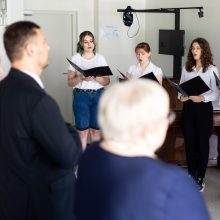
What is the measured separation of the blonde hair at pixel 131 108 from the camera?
3.69 feet

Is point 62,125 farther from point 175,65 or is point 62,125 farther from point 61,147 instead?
point 175,65

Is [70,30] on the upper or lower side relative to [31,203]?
upper

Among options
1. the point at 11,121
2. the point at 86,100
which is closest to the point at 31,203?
the point at 11,121

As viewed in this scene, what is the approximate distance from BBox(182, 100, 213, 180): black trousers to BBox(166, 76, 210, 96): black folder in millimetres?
125

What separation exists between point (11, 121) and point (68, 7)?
17.4ft

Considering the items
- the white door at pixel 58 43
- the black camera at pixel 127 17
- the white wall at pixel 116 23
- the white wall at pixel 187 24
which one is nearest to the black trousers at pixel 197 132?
the white wall at pixel 187 24

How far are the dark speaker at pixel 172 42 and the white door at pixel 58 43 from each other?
60.3 inches

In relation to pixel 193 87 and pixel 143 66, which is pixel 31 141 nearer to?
pixel 193 87

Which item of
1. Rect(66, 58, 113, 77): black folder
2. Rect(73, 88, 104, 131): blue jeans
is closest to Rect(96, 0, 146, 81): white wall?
Rect(73, 88, 104, 131): blue jeans

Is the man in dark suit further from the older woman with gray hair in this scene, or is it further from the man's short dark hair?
the older woman with gray hair

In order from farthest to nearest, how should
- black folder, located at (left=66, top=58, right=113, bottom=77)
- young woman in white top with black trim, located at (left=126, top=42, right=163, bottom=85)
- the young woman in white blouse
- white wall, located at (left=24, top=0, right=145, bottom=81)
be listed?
white wall, located at (left=24, top=0, right=145, bottom=81)
young woman in white top with black trim, located at (left=126, top=42, right=163, bottom=85)
black folder, located at (left=66, top=58, right=113, bottom=77)
the young woman in white blouse

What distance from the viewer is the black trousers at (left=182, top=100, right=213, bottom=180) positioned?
3957 millimetres

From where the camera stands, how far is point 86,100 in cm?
458

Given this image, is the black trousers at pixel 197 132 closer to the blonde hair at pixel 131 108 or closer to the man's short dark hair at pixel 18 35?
the man's short dark hair at pixel 18 35
